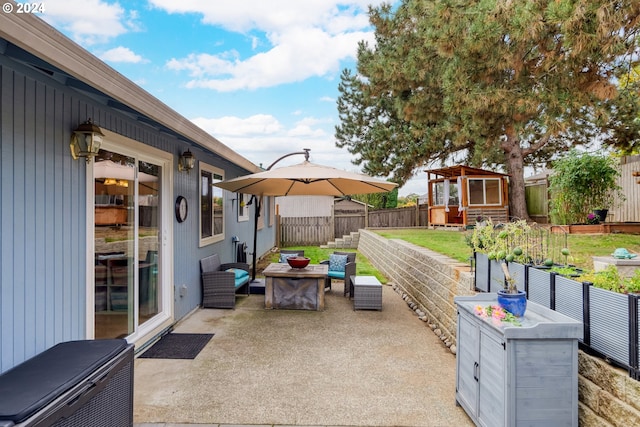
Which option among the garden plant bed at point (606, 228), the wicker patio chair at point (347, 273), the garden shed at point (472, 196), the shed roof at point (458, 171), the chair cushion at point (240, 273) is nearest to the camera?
the chair cushion at point (240, 273)

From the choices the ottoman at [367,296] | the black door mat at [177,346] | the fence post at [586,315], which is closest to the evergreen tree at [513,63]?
the fence post at [586,315]

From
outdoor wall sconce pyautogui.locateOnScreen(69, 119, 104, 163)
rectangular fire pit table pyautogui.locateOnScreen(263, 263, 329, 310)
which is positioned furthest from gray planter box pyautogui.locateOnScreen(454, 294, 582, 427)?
rectangular fire pit table pyautogui.locateOnScreen(263, 263, 329, 310)

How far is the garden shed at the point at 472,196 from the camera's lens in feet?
44.2

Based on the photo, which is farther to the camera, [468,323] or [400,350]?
[400,350]

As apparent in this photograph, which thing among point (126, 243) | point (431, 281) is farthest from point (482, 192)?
point (126, 243)

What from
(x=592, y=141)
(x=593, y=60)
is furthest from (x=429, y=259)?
(x=592, y=141)

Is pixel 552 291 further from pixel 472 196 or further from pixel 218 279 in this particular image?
pixel 472 196

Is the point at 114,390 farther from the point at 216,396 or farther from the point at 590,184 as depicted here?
the point at 590,184

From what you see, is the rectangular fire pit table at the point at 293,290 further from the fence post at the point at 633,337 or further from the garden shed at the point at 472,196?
the garden shed at the point at 472,196

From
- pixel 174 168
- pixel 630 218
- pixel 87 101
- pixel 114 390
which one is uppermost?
Result: pixel 87 101

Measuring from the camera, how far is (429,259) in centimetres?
559

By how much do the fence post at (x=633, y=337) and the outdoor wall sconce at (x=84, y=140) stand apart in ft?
12.4

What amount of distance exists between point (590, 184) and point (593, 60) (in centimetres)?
548

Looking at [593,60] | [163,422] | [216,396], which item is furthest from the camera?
[593,60]
